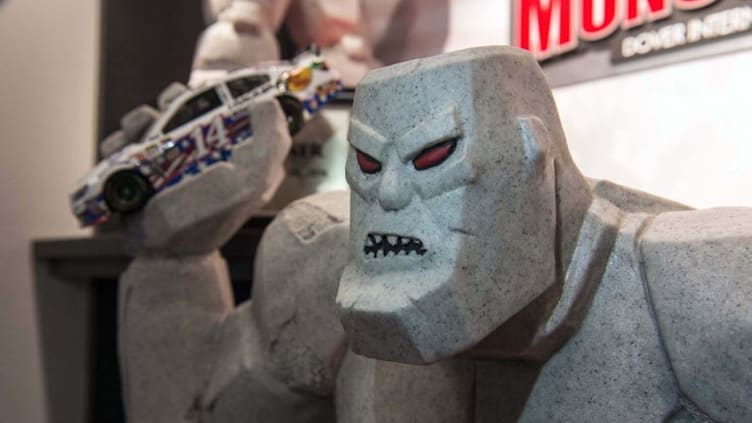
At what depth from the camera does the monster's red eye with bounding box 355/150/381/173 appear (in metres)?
0.83

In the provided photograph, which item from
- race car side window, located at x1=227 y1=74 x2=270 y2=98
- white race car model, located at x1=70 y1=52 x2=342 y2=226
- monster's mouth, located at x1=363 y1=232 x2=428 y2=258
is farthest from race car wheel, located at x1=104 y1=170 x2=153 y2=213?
monster's mouth, located at x1=363 y1=232 x2=428 y2=258

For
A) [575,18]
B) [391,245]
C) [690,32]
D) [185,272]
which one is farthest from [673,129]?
[185,272]

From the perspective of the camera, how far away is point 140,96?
2.40 meters

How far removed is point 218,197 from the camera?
1.41 meters

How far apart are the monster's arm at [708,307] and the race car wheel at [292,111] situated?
0.90 meters

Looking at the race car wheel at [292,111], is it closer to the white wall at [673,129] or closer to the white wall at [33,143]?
the white wall at [673,129]

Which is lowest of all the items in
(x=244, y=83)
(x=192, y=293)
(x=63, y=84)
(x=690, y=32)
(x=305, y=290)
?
(x=192, y=293)

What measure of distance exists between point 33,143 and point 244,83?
3.38 feet

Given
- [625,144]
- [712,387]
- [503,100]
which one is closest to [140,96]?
[625,144]

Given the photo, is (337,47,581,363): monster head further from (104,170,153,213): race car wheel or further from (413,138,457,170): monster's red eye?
(104,170,153,213): race car wheel

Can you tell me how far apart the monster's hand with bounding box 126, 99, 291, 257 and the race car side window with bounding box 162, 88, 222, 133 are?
149 mm

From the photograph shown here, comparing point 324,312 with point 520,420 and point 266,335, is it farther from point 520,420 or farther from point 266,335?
point 520,420

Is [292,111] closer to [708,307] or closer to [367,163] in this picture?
[367,163]

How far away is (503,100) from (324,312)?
487mm
